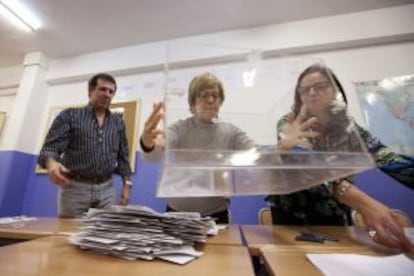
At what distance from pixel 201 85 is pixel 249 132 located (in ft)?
0.64

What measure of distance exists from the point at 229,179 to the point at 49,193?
8.31 feet

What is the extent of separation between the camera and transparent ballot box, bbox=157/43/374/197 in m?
0.50

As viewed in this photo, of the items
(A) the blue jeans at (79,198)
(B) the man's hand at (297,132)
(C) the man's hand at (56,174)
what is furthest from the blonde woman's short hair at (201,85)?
(A) the blue jeans at (79,198)

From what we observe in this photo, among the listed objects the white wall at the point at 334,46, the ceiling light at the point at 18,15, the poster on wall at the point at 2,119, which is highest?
the ceiling light at the point at 18,15

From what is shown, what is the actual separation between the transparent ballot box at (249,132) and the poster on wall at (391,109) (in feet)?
5.03

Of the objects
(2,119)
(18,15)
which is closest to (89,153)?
(18,15)

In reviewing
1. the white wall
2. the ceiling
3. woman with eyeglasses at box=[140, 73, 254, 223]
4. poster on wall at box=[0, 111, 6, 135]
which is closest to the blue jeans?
woman with eyeglasses at box=[140, 73, 254, 223]

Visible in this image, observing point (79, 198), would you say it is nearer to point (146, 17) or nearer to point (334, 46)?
point (146, 17)

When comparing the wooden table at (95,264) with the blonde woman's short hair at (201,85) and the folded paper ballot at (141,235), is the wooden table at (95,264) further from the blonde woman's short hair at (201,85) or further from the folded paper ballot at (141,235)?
the blonde woman's short hair at (201,85)

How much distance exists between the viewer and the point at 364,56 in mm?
2117

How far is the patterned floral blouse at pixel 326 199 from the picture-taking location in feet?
2.58

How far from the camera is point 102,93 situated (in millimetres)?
1556

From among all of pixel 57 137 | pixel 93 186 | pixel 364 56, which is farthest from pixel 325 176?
pixel 364 56

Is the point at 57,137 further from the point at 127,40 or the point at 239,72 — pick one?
the point at 127,40
